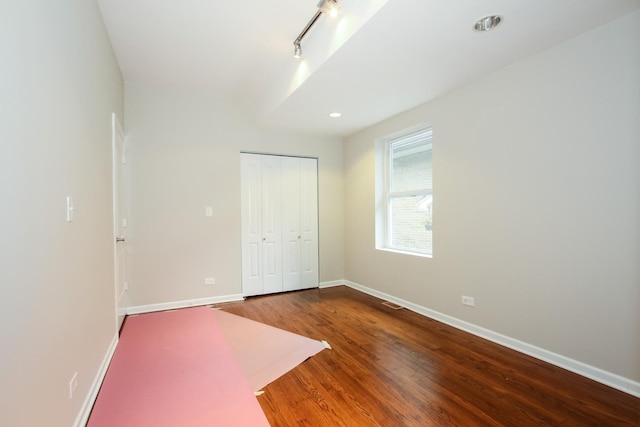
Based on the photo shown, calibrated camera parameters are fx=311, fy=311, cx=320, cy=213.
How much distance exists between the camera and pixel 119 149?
10.9 ft

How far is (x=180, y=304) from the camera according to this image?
4.01m

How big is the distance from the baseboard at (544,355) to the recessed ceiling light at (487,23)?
2497 millimetres

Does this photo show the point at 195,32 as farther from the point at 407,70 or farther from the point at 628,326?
the point at 628,326

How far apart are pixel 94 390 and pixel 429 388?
7.37 ft

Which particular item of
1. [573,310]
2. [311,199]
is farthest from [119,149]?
[573,310]

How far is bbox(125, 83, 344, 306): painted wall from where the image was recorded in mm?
3807

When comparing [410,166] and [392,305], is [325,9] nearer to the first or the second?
[410,166]

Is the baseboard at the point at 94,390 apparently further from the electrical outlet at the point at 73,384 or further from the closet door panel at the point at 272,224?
A: the closet door panel at the point at 272,224

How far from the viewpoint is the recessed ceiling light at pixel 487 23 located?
6.70 feet

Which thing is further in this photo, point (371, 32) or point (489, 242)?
point (489, 242)

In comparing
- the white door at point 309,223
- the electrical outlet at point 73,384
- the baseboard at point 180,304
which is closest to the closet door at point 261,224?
the baseboard at point 180,304

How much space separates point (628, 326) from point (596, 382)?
1.52 feet

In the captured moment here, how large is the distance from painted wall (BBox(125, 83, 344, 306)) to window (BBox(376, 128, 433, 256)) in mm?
1651

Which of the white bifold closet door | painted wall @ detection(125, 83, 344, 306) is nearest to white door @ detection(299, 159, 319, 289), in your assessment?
the white bifold closet door
